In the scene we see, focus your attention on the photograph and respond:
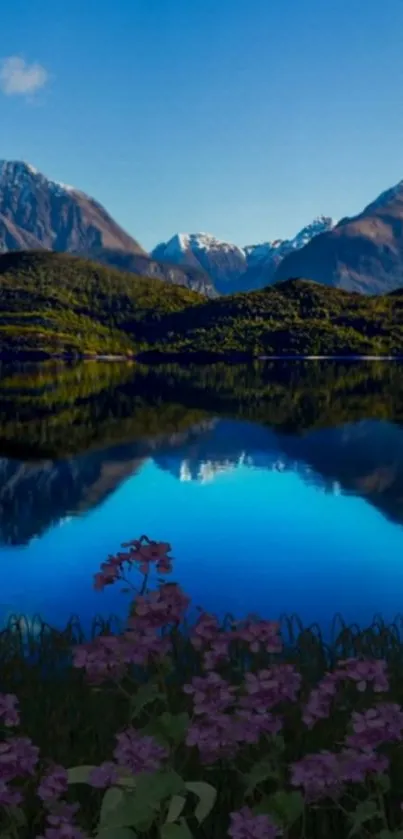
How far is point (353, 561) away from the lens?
110 ft

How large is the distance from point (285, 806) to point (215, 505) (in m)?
39.6

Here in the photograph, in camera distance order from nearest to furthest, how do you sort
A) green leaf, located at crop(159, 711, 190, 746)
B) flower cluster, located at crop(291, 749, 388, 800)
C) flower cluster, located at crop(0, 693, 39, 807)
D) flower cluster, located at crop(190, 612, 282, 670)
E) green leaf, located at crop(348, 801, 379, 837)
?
1. flower cluster, located at crop(291, 749, 388, 800)
2. green leaf, located at crop(348, 801, 379, 837)
3. flower cluster, located at crop(0, 693, 39, 807)
4. green leaf, located at crop(159, 711, 190, 746)
5. flower cluster, located at crop(190, 612, 282, 670)

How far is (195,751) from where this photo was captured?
32.4ft

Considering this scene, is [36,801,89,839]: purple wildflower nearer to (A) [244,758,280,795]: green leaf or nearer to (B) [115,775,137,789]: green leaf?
(B) [115,775,137,789]: green leaf

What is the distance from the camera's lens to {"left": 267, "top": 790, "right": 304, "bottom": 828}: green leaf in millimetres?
6945

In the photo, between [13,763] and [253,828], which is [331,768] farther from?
[13,763]

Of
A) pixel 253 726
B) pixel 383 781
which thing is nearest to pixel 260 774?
pixel 253 726

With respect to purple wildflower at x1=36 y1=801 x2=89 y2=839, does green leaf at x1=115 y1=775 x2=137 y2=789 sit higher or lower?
higher

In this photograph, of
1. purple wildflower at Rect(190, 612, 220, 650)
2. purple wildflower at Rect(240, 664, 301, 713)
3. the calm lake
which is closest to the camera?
purple wildflower at Rect(240, 664, 301, 713)

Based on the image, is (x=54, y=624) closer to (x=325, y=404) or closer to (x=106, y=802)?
(x=106, y=802)

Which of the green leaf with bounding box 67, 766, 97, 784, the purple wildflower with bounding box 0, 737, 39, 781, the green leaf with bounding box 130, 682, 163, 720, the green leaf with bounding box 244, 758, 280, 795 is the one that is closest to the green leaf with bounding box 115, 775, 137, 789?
the green leaf with bounding box 67, 766, 97, 784

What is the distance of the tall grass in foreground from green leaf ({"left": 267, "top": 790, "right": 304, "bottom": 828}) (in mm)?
11

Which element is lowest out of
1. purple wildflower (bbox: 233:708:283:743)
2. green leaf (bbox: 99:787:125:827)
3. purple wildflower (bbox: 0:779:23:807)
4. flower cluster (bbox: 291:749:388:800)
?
green leaf (bbox: 99:787:125:827)

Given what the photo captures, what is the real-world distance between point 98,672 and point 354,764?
115 inches
